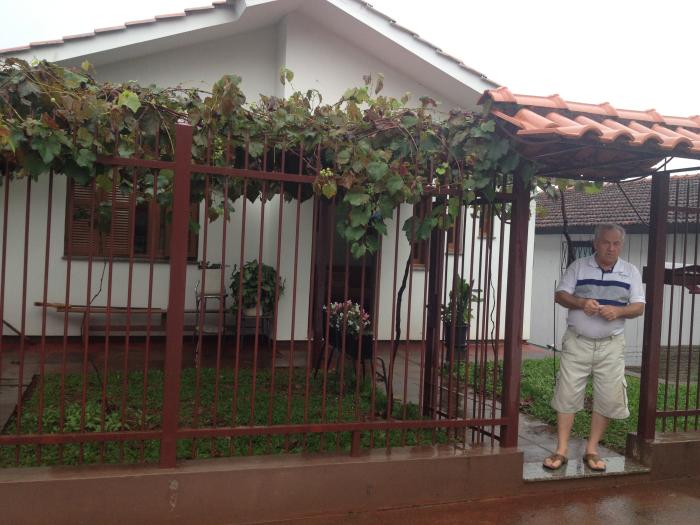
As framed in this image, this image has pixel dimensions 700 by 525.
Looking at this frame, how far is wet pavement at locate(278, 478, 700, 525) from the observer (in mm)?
4125

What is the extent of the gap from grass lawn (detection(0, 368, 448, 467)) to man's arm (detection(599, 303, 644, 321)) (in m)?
1.52

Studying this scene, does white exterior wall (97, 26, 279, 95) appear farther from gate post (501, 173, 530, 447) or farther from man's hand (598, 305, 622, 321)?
man's hand (598, 305, 622, 321)

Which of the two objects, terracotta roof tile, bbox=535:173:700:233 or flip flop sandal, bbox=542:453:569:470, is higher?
terracotta roof tile, bbox=535:173:700:233

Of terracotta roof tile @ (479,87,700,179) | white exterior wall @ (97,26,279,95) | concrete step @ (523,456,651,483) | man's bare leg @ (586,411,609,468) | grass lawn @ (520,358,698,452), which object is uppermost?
white exterior wall @ (97,26,279,95)

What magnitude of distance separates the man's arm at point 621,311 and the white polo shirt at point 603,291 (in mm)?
49

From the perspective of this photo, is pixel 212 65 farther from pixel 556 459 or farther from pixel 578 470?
pixel 578 470

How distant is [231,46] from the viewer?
9211 mm

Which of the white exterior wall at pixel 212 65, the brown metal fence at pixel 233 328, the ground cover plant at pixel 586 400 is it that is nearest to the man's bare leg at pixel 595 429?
the ground cover plant at pixel 586 400

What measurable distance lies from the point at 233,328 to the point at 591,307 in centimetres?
633

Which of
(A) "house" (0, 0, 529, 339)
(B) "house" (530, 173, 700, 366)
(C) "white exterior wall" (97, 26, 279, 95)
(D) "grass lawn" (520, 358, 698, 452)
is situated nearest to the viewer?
(D) "grass lawn" (520, 358, 698, 452)

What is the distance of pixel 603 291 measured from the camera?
15.7 feet

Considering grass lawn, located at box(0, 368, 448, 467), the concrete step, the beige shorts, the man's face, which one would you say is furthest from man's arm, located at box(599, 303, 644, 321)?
grass lawn, located at box(0, 368, 448, 467)

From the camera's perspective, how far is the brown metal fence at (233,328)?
3.89m

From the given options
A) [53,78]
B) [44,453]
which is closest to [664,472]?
[44,453]
